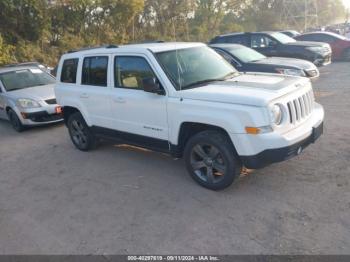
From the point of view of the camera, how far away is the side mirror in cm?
459

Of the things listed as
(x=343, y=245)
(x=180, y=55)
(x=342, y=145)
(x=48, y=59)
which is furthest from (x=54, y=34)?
(x=343, y=245)

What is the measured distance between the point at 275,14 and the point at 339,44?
25.8 metres

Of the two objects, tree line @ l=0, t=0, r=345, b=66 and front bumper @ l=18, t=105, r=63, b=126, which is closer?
front bumper @ l=18, t=105, r=63, b=126

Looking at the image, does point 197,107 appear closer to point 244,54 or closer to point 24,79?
point 244,54

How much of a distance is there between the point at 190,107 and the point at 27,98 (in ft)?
17.9

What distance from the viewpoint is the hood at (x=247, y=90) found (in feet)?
13.2

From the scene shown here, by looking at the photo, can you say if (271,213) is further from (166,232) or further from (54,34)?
(54,34)

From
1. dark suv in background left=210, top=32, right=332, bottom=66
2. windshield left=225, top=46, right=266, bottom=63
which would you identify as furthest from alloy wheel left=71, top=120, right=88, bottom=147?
dark suv in background left=210, top=32, right=332, bottom=66

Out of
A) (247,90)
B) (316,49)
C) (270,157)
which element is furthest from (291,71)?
(270,157)

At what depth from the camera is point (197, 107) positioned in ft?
14.3

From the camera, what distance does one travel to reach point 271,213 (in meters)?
3.94

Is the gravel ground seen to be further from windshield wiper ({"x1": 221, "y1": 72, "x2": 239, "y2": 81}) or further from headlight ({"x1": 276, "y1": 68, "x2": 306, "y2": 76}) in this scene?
headlight ({"x1": 276, "y1": 68, "x2": 306, "y2": 76})

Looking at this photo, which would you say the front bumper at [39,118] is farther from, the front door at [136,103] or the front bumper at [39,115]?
the front door at [136,103]

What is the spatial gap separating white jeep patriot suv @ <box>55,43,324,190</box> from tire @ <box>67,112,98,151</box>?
11.7 inches
